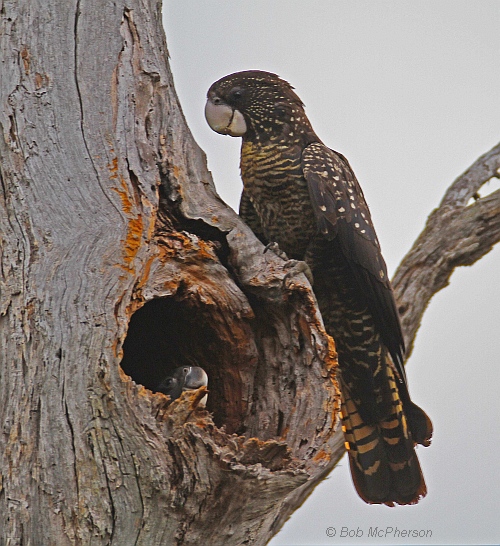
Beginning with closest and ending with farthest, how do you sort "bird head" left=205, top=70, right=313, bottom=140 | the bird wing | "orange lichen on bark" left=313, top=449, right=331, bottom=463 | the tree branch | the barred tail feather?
1. "orange lichen on bark" left=313, top=449, right=331, bottom=463
2. the bird wing
3. the barred tail feather
4. "bird head" left=205, top=70, right=313, bottom=140
5. the tree branch

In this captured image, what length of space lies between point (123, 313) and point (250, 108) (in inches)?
71.1

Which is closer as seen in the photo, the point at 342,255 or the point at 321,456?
the point at 321,456

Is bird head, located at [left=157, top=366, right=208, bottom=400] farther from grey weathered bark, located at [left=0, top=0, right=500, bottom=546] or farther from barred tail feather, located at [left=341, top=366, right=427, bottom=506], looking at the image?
barred tail feather, located at [left=341, top=366, right=427, bottom=506]

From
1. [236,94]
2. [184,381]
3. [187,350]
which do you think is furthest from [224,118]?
[184,381]

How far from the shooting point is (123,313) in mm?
2639

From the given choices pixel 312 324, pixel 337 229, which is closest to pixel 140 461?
pixel 312 324

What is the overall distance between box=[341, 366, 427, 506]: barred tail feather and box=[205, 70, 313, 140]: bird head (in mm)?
1546

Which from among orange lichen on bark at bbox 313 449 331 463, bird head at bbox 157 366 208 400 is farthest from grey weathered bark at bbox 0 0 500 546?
bird head at bbox 157 366 208 400

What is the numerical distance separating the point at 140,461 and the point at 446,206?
10.7 ft

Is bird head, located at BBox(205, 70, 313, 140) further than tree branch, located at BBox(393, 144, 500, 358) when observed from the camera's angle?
No

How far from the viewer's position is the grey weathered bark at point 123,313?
2449 millimetres

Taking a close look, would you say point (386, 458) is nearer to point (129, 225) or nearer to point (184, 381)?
point (184, 381)

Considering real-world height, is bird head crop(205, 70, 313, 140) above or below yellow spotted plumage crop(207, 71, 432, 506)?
above

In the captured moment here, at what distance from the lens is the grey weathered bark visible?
2.45m
